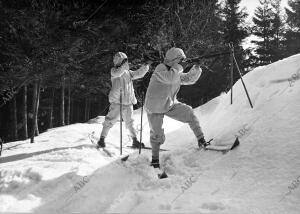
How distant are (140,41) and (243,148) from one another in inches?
251

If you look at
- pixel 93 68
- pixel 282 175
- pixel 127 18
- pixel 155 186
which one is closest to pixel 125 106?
pixel 127 18

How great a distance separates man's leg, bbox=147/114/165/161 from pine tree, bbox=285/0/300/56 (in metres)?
29.4

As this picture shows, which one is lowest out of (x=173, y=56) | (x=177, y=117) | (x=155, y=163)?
(x=155, y=163)

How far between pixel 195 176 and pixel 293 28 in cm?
3584

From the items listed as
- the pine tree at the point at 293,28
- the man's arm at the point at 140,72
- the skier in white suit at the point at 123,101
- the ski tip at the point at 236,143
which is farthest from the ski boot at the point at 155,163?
the pine tree at the point at 293,28

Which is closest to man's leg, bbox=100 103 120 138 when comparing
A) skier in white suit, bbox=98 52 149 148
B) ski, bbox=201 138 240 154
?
skier in white suit, bbox=98 52 149 148

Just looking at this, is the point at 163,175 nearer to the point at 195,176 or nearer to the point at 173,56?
the point at 195,176

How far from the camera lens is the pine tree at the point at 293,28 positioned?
32406mm

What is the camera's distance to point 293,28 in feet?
118

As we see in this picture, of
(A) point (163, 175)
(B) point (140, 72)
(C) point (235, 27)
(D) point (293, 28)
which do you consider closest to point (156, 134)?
(A) point (163, 175)

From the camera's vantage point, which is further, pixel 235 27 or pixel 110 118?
pixel 235 27

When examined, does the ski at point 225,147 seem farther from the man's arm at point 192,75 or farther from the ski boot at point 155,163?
the man's arm at point 192,75

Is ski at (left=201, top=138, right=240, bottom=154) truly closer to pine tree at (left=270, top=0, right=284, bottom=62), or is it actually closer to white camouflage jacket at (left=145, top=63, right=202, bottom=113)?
white camouflage jacket at (left=145, top=63, right=202, bottom=113)

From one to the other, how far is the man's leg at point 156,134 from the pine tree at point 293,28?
29.4 metres
